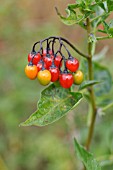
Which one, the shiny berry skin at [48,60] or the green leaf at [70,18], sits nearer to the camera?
the green leaf at [70,18]

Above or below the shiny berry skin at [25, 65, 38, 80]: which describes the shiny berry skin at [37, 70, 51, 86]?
below

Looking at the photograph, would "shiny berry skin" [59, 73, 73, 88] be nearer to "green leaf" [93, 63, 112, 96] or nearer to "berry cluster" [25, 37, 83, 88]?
"berry cluster" [25, 37, 83, 88]

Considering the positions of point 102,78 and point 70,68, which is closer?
point 70,68

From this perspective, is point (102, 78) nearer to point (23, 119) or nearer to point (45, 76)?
point (45, 76)

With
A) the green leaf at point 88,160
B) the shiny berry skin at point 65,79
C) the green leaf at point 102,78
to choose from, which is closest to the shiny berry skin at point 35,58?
the shiny berry skin at point 65,79

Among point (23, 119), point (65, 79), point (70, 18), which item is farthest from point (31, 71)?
point (23, 119)

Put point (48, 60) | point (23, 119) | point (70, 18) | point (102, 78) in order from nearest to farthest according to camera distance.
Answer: point (70, 18) < point (48, 60) < point (102, 78) < point (23, 119)

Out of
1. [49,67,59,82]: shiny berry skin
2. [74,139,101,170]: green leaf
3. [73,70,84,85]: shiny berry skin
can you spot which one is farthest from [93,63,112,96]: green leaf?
[74,139,101,170]: green leaf

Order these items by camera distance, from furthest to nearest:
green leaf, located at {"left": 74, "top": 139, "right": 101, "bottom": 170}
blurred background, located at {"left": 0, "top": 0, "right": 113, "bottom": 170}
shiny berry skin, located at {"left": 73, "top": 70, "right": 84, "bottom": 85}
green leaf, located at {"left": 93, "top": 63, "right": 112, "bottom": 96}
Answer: blurred background, located at {"left": 0, "top": 0, "right": 113, "bottom": 170} < green leaf, located at {"left": 93, "top": 63, "right": 112, "bottom": 96} < shiny berry skin, located at {"left": 73, "top": 70, "right": 84, "bottom": 85} < green leaf, located at {"left": 74, "top": 139, "right": 101, "bottom": 170}

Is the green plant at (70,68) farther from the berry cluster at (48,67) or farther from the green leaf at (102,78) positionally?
the green leaf at (102,78)
